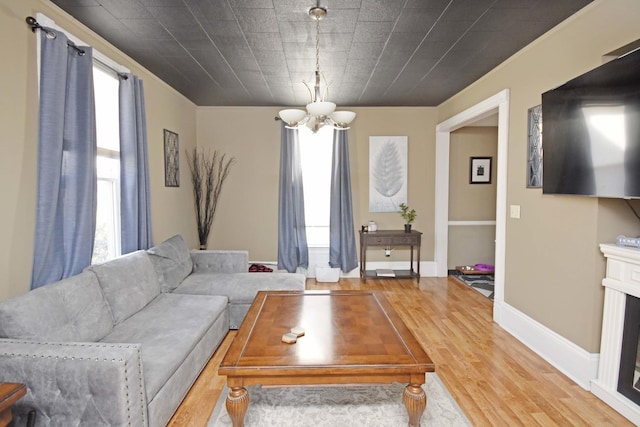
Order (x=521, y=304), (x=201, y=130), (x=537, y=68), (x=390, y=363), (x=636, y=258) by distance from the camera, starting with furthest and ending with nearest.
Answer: (x=201, y=130)
(x=521, y=304)
(x=537, y=68)
(x=636, y=258)
(x=390, y=363)

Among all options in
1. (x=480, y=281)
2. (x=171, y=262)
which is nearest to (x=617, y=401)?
(x=480, y=281)

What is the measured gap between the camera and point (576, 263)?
2373 millimetres

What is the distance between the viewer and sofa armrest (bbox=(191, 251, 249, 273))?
367cm

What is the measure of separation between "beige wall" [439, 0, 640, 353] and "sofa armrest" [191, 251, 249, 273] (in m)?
2.81

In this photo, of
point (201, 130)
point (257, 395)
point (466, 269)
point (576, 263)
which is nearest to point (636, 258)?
point (576, 263)

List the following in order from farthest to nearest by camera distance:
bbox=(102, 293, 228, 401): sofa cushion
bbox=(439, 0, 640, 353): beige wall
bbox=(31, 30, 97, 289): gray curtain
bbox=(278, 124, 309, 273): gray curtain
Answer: bbox=(278, 124, 309, 273): gray curtain → bbox=(439, 0, 640, 353): beige wall → bbox=(31, 30, 97, 289): gray curtain → bbox=(102, 293, 228, 401): sofa cushion

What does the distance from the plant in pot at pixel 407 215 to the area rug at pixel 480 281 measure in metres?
1.15

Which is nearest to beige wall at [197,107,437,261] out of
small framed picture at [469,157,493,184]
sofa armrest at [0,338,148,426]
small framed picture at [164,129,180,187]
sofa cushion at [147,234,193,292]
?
small framed picture at [469,157,493,184]

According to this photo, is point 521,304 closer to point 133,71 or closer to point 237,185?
point 237,185

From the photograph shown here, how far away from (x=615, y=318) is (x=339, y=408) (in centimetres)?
184

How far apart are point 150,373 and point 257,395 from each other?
2.48 feet

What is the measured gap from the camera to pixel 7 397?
1206 millimetres

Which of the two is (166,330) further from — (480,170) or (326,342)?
(480,170)

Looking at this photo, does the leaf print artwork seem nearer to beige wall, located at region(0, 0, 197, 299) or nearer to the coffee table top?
the coffee table top
